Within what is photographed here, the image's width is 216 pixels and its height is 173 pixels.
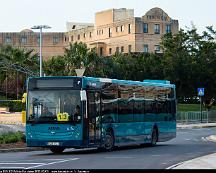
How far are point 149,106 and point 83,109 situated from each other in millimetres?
6408

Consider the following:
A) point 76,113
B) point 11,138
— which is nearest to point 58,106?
point 76,113

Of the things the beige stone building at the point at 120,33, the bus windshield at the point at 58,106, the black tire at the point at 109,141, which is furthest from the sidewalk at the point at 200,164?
the beige stone building at the point at 120,33

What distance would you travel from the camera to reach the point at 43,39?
13600 centimetres

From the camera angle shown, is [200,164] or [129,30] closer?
[200,164]

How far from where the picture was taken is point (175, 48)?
76.9m

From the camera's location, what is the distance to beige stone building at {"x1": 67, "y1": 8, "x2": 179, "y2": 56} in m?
119

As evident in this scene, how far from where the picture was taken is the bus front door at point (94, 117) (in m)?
24.1

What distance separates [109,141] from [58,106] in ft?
10.2

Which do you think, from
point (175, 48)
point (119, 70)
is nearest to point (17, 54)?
point (119, 70)

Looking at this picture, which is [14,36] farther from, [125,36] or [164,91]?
[164,91]

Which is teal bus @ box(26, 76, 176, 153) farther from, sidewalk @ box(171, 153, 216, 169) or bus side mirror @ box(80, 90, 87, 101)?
sidewalk @ box(171, 153, 216, 169)

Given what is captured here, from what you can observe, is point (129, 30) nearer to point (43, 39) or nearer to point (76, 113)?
point (43, 39)

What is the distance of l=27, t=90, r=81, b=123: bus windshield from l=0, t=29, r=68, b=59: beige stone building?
111 metres

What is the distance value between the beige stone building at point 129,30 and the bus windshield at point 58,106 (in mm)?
92595
